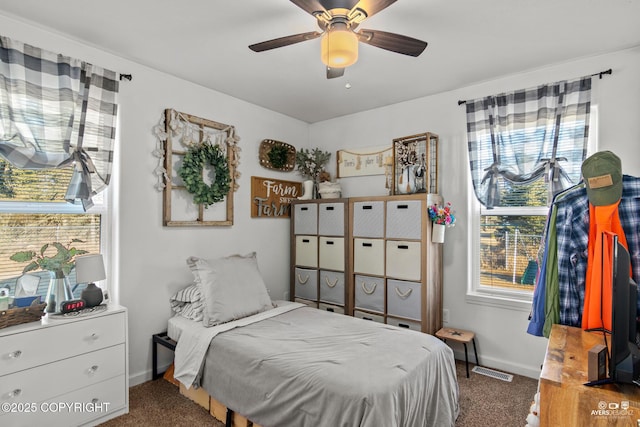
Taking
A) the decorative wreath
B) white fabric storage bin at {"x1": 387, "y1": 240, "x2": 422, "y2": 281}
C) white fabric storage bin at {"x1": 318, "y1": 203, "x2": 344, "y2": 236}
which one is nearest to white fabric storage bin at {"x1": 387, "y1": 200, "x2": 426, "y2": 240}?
white fabric storage bin at {"x1": 387, "y1": 240, "x2": 422, "y2": 281}

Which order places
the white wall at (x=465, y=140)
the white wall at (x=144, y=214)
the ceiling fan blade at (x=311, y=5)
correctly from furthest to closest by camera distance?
the white wall at (x=144, y=214), the white wall at (x=465, y=140), the ceiling fan blade at (x=311, y=5)

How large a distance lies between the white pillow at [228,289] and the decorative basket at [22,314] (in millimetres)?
984

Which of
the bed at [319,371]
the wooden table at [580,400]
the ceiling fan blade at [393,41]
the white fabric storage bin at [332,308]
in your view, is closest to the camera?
the wooden table at [580,400]

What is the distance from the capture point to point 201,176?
3092 millimetres

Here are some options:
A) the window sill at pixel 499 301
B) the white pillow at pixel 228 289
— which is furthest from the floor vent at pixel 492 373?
the white pillow at pixel 228 289

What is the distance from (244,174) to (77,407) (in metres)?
2.31

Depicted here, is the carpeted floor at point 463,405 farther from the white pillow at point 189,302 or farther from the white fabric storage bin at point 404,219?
the white fabric storage bin at point 404,219

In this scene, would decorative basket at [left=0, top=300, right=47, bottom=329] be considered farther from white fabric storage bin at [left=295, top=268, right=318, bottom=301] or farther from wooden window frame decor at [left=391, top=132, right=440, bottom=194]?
wooden window frame decor at [left=391, top=132, right=440, bottom=194]

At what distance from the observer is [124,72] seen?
2.72 metres

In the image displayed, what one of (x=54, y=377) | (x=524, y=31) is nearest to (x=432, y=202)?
(x=524, y=31)

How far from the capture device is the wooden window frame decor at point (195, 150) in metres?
2.95

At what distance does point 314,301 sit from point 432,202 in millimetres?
1650

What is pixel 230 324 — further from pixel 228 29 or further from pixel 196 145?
pixel 228 29

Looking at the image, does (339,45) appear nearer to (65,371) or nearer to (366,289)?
(366,289)
